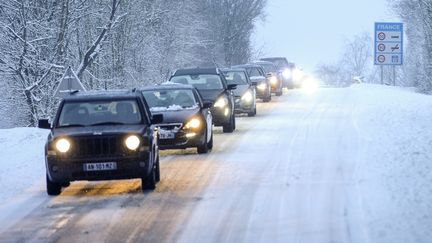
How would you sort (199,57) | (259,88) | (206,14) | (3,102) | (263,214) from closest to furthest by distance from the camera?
(263,214) → (3,102) → (259,88) → (199,57) → (206,14)

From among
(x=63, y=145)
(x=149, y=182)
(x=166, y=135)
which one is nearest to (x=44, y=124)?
(x=63, y=145)

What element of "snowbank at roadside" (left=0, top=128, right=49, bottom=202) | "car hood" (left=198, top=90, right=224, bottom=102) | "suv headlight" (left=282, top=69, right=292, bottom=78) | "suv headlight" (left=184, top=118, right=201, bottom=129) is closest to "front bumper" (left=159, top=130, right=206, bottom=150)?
"suv headlight" (left=184, top=118, right=201, bottom=129)

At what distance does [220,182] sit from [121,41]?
111ft

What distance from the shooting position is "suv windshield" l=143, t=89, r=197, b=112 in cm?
1805

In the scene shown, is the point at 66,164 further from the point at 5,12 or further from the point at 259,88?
the point at 259,88

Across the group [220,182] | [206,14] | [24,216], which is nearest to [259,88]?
[220,182]

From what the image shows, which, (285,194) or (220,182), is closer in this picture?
(285,194)

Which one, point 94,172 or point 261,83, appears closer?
point 94,172

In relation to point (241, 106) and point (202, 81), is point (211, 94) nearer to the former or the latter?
point (202, 81)

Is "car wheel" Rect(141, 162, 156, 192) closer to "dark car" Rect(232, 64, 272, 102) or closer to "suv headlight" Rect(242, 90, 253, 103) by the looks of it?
"suv headlight" Rect(242, 90, 253, 103)

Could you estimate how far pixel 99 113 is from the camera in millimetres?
13594

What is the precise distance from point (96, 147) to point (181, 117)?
4998 millimetres

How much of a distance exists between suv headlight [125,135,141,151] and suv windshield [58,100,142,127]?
757 mm

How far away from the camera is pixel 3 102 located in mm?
34969
